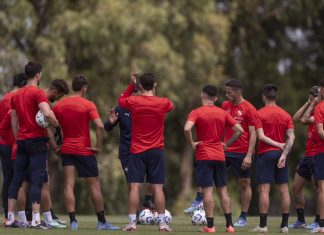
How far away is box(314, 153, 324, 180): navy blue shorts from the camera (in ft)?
56.6

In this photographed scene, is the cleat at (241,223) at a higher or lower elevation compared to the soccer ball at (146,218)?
lower

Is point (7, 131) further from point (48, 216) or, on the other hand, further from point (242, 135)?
point (242, 135)

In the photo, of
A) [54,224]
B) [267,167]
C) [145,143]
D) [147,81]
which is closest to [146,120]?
[145,143]

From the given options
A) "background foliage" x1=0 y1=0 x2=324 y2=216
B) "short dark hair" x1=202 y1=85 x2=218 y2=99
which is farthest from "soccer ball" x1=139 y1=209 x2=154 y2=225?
"background foliage" x1=0 y1=0 x2=324 y2=216

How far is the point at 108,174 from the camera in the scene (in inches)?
1449

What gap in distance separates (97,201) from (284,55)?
30.4 m

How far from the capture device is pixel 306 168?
751 inches

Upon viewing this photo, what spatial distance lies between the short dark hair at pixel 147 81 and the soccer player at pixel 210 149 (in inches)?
32.3

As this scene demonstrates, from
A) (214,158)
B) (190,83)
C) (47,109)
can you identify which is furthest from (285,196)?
(190,83)

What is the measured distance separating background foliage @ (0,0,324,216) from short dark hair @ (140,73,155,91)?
56.9 ft

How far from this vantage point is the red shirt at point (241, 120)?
1864 centimetres

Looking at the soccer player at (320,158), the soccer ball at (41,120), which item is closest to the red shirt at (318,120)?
the soccer player at (320,158)

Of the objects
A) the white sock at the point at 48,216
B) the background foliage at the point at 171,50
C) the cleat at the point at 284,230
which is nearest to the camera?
the cleat at the point at 284,230

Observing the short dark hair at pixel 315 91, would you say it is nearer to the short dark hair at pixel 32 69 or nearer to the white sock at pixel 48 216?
the short dark hair at pixel 32 69
